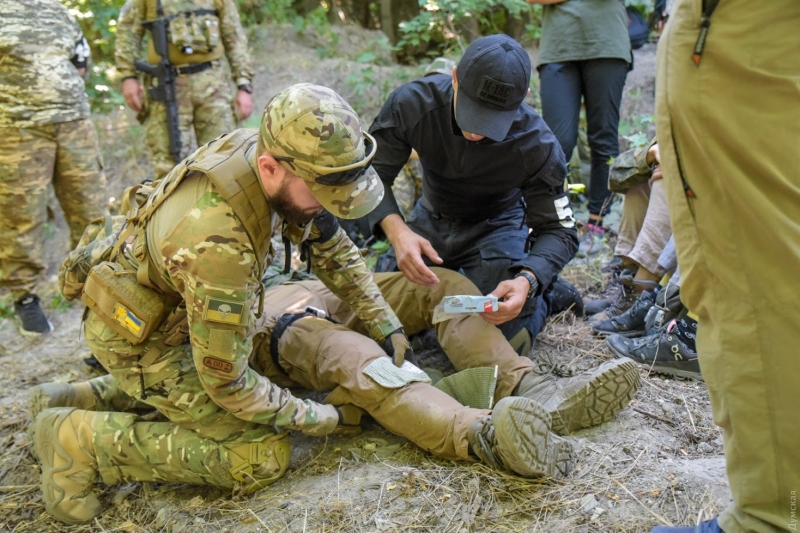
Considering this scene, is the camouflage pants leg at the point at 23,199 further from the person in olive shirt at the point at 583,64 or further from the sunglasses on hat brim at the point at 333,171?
the person in olive shirt at the point at 583,64

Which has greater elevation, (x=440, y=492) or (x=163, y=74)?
(x=163, y=74)

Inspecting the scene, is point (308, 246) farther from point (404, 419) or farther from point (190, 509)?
point (190, 509)

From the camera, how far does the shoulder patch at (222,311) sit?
84.7 inches

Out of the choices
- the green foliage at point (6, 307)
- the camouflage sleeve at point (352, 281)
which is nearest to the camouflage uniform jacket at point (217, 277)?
the camouflage sleeve at point (352, 281)

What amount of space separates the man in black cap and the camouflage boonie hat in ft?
2.64

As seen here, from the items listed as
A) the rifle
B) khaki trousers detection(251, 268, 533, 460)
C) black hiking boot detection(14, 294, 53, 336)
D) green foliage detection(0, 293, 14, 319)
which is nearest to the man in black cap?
khaki trousers detection(251, 268, 533, 460)

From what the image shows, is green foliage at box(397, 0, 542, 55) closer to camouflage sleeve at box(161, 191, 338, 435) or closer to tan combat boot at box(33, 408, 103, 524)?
camouflage sleeve at box(161, 191, 338, 435)

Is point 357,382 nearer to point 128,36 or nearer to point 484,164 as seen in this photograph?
point 484,164

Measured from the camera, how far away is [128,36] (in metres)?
4.95

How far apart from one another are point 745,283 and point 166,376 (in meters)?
2.06

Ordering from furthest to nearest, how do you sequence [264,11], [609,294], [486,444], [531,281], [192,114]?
1. [264,11]
2. [192,114]
3. [609,294]
4. [531,281]
5. [486,444]

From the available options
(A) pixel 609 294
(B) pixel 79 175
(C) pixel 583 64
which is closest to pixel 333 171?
(A) pixel 609 294

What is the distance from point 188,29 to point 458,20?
3434mm

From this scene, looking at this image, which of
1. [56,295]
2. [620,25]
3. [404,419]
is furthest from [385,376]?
[56,295]
